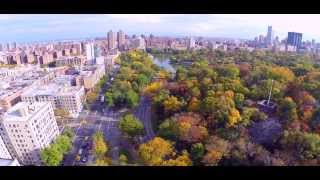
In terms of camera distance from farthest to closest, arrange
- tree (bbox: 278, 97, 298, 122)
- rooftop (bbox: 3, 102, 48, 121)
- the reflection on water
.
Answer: the reflection on water, tree (bbox: 278, 97, 298, 122), rooftop (bbox: 3, 102, 48, 121)

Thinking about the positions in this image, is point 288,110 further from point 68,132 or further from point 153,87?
point 68,132

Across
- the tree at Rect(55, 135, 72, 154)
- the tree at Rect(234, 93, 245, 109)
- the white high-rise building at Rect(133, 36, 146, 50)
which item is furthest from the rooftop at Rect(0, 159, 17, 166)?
the tree at Rect(234, 93, 245, 109)

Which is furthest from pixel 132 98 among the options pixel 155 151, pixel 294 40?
pixel 294 40

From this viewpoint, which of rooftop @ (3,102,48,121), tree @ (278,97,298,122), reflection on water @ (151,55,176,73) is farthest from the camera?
reflection on water @ (151,55,176,73)

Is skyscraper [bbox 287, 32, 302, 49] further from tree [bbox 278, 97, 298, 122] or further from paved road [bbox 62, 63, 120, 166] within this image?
paved road [bbox 62, 63, 120, 166]
